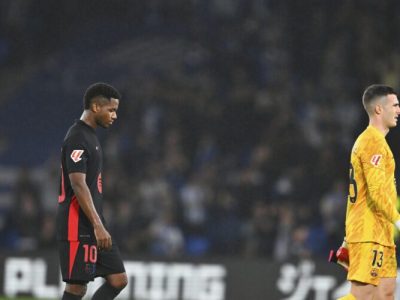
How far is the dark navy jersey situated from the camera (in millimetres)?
5578

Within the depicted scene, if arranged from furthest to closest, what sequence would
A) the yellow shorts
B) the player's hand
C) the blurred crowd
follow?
the blurred crowd, the yellow shorts, the player's hand

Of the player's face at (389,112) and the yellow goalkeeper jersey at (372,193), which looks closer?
the yellow goalkeeper jersey at (372,193)

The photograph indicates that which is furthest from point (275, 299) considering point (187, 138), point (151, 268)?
point (187, 138)

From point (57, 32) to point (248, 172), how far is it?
4.15 m

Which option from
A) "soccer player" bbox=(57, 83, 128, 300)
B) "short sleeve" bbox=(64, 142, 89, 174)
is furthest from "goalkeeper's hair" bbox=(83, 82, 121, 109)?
"short sleeve" bbox=(64, 142, 89, 174)

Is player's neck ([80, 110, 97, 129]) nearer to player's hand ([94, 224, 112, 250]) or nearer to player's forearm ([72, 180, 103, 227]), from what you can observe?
player's forearm ([72, 180, 103, 227])

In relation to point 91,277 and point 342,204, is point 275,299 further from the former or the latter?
point 91,277

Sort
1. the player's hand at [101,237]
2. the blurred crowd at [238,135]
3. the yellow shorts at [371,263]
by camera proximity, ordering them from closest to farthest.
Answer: the player's hand at [101,237], the yellow shorts at [371,263], the blurred crowd at [238,135]

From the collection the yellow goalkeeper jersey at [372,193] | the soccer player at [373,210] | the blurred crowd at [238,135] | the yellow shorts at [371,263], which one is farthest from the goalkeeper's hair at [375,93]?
the blurred crowd at [238,135]

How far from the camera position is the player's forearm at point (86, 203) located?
215 inches

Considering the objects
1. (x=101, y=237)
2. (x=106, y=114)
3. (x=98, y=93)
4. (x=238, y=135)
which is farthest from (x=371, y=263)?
(x=238, y=135)

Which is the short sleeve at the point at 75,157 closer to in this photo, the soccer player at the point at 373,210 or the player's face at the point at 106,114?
the player's face at the point at 106,114

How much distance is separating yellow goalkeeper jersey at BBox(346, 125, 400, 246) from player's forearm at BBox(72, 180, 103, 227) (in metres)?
1.39

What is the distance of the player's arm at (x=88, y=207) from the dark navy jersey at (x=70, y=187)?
0.23 feet
